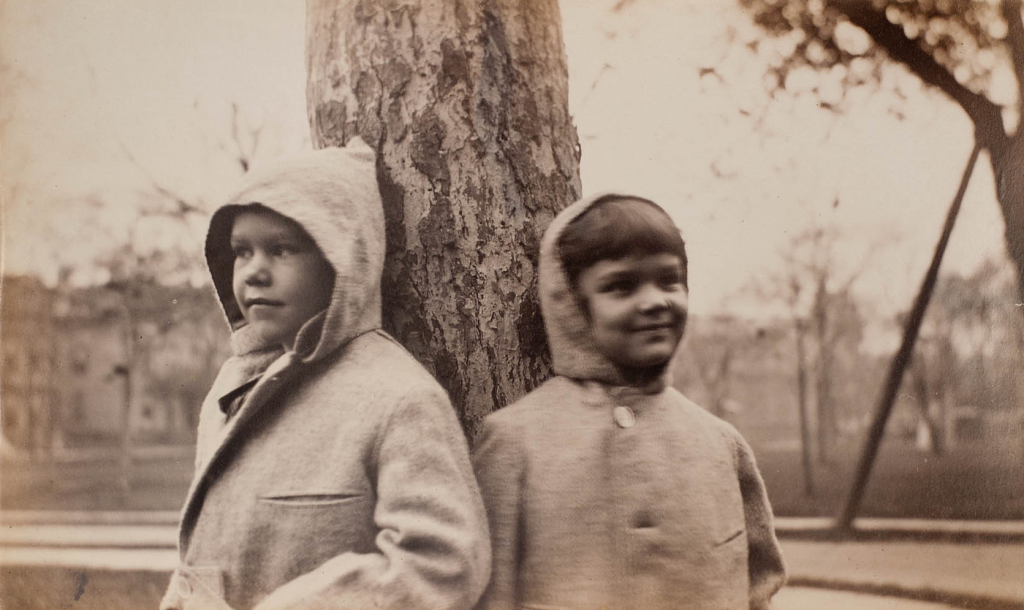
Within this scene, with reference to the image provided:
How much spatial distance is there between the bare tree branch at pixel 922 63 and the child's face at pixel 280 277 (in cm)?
191

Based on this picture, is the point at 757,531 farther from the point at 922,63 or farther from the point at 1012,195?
the point at 922,63

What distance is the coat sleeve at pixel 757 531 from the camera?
2.47m

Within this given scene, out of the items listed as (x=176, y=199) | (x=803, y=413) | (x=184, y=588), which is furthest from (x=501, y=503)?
(x=176, y=199)

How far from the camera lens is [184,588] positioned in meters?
2.27

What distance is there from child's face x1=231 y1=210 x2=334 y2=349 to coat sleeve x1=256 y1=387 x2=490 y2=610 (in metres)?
0.38

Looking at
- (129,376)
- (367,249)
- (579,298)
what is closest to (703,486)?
(579,298)

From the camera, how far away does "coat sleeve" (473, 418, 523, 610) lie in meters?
2.27

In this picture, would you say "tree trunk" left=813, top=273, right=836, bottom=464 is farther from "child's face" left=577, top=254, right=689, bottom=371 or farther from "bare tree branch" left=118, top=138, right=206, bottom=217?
"bare tree branch" left=118, top=138, right=206, bottom=217

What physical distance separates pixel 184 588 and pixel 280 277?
0.82 metres

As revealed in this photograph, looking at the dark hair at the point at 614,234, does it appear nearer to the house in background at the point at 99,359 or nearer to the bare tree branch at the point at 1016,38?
the house in background at the point at 99,359

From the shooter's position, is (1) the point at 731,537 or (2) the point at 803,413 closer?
(1) the point at 731,537

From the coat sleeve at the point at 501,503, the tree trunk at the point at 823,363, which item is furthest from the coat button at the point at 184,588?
the tree trunk at the point at 823,363

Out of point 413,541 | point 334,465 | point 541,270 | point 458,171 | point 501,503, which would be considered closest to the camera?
point 413,541

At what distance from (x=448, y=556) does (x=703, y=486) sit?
694 millimetres
